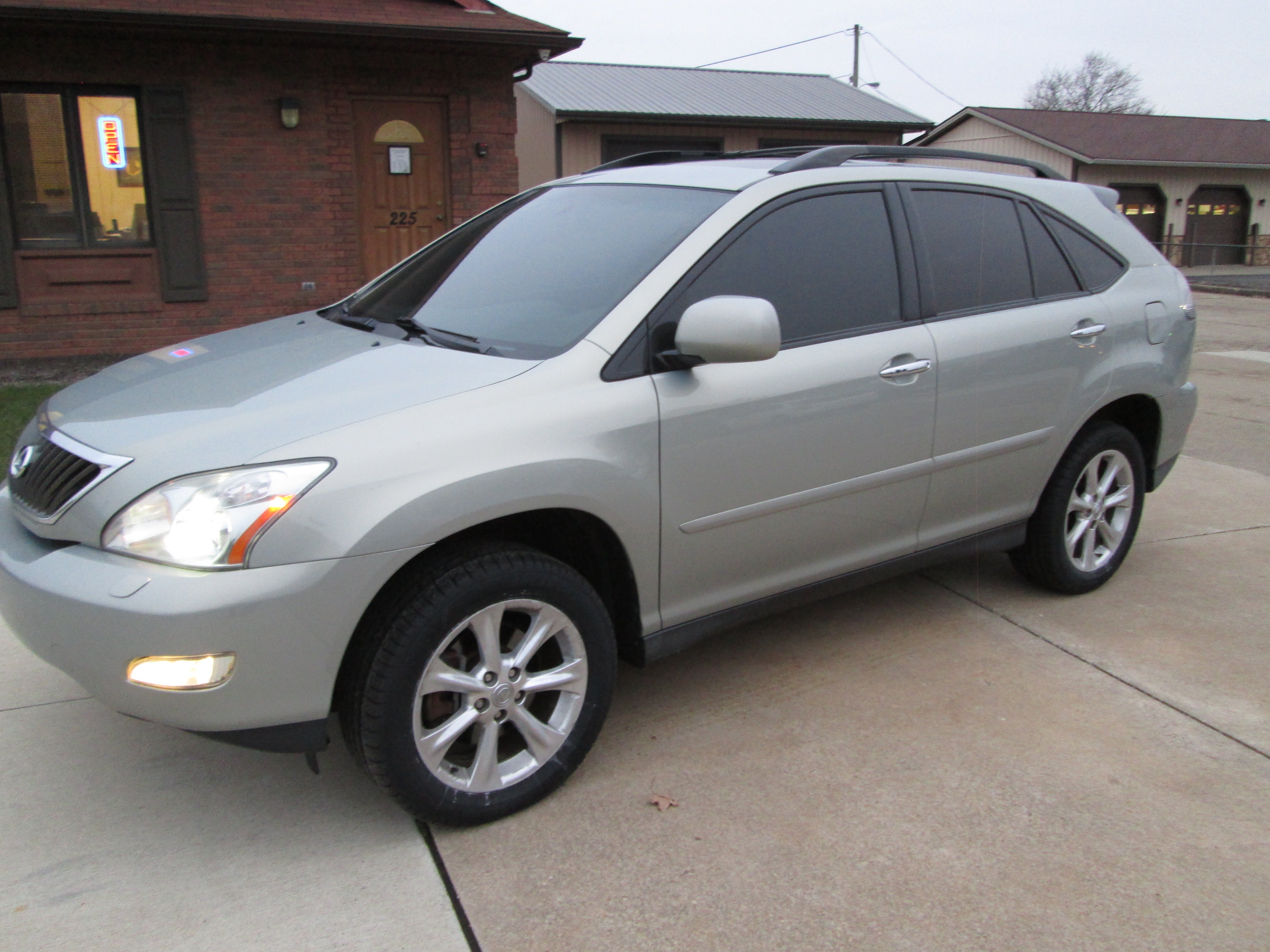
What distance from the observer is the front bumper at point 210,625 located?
236 cm

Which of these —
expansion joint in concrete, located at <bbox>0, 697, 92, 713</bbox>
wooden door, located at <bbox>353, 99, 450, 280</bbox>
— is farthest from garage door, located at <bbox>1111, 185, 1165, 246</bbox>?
expansion joint in concrete, located at <bbox>0, 697, 92, 713</bbox>

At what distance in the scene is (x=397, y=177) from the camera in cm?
1071

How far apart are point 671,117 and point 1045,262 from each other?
17.8 m

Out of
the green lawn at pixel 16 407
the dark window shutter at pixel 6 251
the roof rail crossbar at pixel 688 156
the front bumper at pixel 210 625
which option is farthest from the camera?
the dark window shutter at pixel 6 251

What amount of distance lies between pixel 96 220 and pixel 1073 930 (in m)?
10.0

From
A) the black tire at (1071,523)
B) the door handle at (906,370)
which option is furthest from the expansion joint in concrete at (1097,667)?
the door handle at (906,370)

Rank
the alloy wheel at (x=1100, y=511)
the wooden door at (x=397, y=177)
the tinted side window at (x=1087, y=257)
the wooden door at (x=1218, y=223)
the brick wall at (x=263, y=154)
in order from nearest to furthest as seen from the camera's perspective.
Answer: the tinted side window at (x=1087, y=257), the alloy wheel at (x=1100, y=511), the brick wall at (x=263, y=154), the wooden door at (x=397, y=177), the wooden door at (x=1218, y=223)

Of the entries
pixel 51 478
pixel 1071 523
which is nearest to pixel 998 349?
pixel 1071 523

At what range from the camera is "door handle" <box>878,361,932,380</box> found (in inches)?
136

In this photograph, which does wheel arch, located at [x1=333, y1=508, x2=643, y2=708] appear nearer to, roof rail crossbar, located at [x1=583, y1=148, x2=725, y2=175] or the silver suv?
the silver suv

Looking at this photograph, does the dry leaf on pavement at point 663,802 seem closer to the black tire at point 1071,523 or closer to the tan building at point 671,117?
the black tire at point 1071,523

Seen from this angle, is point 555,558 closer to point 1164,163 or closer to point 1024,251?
point 1024,251

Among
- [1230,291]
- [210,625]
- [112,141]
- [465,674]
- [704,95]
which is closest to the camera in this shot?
[210,625]

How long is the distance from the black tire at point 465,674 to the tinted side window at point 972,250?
1.78 m
